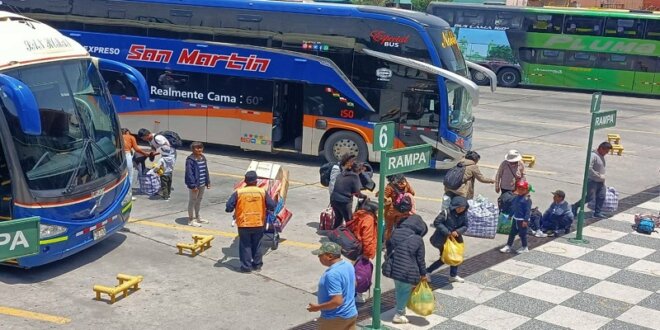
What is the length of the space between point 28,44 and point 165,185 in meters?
4.85

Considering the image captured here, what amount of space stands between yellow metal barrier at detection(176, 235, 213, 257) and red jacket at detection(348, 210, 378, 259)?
285 cm

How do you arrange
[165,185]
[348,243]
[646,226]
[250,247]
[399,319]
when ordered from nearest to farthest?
1. [399,319]
2. [348,243]
3. [250,247]
4. [646,226]
5. [165,185]

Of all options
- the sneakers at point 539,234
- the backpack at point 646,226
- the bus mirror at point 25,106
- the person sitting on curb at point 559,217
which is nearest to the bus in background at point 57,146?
the bus mirror at point 25,106

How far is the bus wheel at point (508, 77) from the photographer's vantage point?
129ft

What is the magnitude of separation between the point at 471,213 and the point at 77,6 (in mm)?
11726

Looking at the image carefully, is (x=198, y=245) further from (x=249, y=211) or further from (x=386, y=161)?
(x=386, y=161)

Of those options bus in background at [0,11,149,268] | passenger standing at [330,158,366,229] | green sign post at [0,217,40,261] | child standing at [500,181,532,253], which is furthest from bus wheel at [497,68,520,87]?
green sign post at [0,217,40,261]

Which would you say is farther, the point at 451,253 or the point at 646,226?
the point at 646,226

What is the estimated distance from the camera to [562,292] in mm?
11500

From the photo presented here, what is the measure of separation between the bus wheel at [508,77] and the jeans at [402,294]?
1207 inches

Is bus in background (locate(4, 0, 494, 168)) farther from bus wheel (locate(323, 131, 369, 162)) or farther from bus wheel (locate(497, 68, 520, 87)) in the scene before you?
bus wheel (locate(497, 68, 520, 87))

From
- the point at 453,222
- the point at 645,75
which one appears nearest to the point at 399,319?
the point at 453,222

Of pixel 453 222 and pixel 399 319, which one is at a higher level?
pixel 453 222

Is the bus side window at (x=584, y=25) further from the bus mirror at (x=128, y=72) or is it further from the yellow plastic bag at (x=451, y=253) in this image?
the yellow plastic bag at (x=451, y=253)
